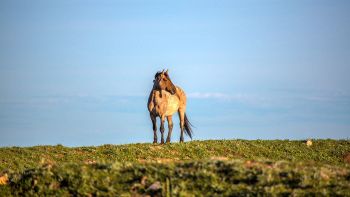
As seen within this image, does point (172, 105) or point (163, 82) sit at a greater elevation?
point (163, 82)

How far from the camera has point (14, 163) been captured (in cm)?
2677

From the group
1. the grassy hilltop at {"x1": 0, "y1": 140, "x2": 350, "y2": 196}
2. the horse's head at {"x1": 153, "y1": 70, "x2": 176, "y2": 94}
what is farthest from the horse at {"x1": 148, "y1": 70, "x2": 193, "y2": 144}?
the grassy hilltop at {"x1": 0, "y1": 140, "x2": 350, "y2": 196}

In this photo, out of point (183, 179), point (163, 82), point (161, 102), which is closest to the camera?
point (183, 179)

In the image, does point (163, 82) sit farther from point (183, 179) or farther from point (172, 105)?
point (183, 179)

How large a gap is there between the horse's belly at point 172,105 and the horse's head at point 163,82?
1.81 feet

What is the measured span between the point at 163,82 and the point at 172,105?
169 cm

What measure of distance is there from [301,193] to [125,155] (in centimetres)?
1604

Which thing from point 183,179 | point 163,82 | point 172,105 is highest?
point 163,82

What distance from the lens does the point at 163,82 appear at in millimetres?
33062

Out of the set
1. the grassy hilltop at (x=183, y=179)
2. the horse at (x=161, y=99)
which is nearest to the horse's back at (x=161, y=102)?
the horse at (x=161, y=99)

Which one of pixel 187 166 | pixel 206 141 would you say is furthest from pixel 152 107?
pixel 187 166

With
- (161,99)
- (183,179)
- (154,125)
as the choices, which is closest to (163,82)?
(161,99)

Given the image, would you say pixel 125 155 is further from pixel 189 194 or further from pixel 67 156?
pixel 189 194

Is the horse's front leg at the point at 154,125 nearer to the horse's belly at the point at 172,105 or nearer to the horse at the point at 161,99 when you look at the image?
the horse at the point at 161,99
